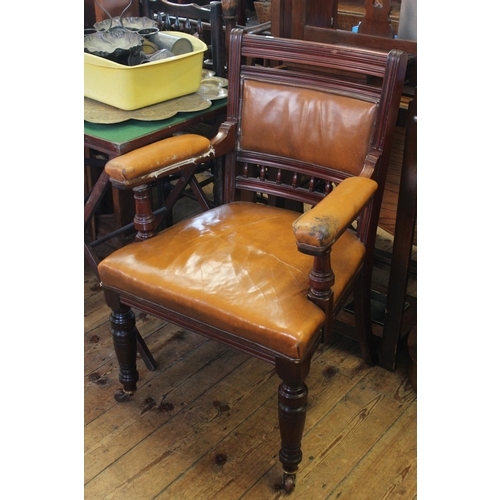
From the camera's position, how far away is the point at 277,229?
168cm

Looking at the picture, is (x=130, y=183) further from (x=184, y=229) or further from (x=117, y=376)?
(x=117, y=376)

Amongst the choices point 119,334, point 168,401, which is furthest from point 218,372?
point 119,334

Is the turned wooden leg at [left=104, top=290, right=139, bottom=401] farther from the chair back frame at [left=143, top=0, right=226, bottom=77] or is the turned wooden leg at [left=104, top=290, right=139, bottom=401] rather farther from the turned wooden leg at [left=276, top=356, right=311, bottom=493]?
the chair back frame at [left=143, top=0, right=226, bottom=77]

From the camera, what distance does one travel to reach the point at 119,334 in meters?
1.75

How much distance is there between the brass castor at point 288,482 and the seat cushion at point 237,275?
1.29 feet

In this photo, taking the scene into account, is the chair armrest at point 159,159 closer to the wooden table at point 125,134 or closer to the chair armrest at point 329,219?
the wooden table at point 125,134

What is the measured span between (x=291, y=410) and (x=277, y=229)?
0.48m

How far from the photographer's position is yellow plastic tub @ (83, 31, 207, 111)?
6.10ft

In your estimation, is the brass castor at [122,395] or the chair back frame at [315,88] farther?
the brass castor at [122,395]

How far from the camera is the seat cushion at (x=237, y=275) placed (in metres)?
1.38

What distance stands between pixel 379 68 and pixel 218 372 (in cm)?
104

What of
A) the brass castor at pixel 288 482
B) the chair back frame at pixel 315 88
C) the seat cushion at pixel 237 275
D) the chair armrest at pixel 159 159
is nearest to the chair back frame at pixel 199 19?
the chair back frame at pixel 315 88

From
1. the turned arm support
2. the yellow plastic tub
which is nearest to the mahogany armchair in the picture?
the turned arm support

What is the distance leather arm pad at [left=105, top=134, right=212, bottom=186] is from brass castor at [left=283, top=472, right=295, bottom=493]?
32.5 inches
